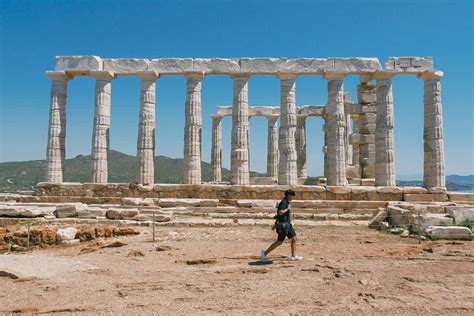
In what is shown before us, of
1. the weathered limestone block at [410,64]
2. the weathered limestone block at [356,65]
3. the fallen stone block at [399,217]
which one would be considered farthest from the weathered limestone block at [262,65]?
the fallen stone block at [399,217]

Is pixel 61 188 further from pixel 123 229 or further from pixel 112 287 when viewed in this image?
pixel 112 287

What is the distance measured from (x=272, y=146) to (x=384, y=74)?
560 inches

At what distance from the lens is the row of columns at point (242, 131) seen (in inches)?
843

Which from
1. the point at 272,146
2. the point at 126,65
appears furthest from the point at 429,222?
the point at 272,146

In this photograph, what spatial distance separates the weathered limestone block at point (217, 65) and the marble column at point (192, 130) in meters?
0.54

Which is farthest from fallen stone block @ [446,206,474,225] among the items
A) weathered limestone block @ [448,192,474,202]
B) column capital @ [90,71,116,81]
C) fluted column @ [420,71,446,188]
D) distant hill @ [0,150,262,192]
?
distant hill @ [0,150,262,192]

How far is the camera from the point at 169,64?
2180cm

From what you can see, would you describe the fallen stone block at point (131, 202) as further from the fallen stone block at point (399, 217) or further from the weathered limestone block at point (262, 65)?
the fallen stone block at point (399, 217)

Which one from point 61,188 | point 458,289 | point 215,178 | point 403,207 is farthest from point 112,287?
point 215,178

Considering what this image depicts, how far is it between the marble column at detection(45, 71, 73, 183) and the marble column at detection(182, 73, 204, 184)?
727 cm

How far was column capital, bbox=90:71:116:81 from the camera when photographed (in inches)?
859

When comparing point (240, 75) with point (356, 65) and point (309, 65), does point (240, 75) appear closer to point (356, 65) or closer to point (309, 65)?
point (309, 65)

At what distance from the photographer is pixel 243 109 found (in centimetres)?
2225

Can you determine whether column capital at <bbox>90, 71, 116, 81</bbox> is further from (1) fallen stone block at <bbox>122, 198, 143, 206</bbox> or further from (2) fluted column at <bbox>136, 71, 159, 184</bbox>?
(1) fallen stone block at <bbox>122, 198, 143, 206</bbox>
